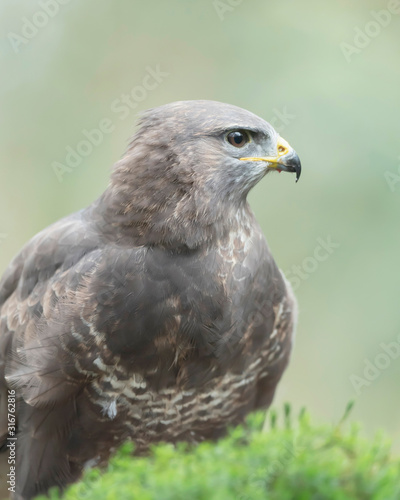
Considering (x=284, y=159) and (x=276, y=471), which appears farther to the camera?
(x=284, y=159)

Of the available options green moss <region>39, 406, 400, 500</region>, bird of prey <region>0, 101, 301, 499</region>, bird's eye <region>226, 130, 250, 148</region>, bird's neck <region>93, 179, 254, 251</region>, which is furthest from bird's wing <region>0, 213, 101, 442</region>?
green moss <region>39, 406, 400, 500</region>

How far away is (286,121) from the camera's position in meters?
4.88

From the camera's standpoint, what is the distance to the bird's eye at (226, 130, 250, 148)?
3.07m

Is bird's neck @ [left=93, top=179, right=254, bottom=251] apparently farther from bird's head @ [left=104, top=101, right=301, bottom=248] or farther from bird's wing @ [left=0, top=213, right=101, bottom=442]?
bird's wing @ [left=0, top=213, right=101, bottom=442]

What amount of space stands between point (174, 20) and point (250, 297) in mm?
3206

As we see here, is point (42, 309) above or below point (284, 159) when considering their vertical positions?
below

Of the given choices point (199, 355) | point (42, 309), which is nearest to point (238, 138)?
point (199, 355)

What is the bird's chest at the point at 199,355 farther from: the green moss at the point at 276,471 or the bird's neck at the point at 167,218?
the green moss at the point at 276,471

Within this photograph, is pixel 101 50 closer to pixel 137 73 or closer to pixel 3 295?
pixel 137 73

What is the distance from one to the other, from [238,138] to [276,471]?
178cm

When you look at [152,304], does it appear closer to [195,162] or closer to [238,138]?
[195,162]

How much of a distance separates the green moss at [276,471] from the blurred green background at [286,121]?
3363 mm

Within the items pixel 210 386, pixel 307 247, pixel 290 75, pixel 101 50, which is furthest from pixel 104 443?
pixel 101 50

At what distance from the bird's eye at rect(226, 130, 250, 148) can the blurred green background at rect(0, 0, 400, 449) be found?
69.4 inches
